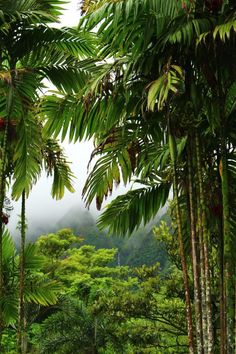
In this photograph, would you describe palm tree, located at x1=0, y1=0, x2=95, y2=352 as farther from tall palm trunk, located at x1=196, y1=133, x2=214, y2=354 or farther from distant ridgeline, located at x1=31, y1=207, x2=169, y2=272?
distant ridgeline, located at x1=31, y1=207, x2=169, y2=272

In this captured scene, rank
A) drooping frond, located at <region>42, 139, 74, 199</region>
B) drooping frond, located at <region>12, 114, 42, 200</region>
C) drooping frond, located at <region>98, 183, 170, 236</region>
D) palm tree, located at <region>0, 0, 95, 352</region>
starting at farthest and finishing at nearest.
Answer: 1. drooping frond, located at <region>42, 139, 74, 199</region>
2. drooping frond, located at <region>98, 183, 170, 236</region>
3. drooping frond, located at <region>12, 114, 42, 200</region>
4. palm tree, located at <region>0, 0, 95, 352</region>

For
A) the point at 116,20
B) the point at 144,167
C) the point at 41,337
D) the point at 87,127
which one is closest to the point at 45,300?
the point at 144,167

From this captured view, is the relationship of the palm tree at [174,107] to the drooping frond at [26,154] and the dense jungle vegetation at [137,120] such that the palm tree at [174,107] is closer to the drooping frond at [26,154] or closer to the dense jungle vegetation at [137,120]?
the dense jungle vegetation at [137,120]

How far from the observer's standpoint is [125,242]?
112 metres

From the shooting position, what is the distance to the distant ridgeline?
249 feet

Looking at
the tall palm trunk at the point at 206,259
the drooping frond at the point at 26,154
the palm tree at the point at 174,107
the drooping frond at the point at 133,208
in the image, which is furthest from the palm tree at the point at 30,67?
the tall palm trunk at the point at 206,259

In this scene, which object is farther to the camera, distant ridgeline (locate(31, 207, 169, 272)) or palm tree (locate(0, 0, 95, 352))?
distant ridgeline (locate(31, 207, 169, 272))

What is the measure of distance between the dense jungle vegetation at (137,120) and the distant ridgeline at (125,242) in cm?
3042

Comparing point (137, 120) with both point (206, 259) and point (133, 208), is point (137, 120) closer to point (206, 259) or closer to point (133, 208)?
point (133, 208)

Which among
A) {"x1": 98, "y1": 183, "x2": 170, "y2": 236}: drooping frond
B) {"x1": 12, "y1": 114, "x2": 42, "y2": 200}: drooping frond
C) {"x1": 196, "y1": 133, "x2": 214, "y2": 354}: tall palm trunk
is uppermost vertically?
{"x1": 12, "y1": 114, "x2": 42, "y2": 200}: drooping frond

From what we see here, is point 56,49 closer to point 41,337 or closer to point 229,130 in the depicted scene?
point 229,130

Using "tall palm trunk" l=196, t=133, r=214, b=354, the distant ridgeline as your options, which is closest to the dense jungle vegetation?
"tall palm trunk" l=196, t=133, r=214, b=354

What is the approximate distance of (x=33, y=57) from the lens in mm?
6211

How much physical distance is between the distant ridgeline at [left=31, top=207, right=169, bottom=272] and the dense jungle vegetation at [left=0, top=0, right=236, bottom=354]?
99.8 ft
